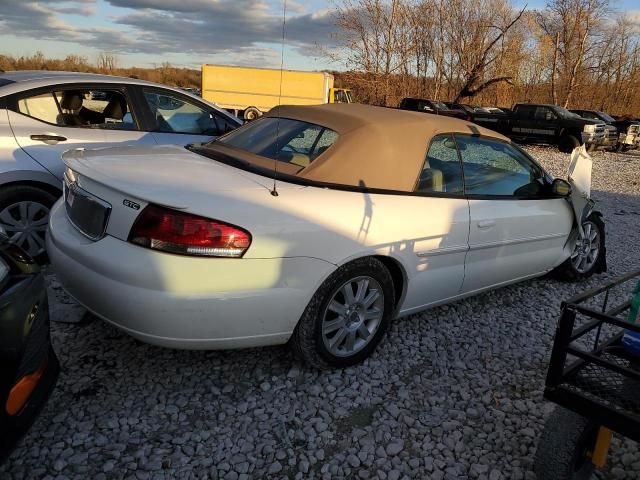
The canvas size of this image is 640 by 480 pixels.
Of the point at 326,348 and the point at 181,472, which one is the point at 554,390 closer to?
the point at 326,348

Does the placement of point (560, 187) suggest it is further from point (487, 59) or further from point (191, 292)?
point (487, 59)

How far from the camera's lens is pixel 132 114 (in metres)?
5.02

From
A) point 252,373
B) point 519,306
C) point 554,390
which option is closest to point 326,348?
point 252,373

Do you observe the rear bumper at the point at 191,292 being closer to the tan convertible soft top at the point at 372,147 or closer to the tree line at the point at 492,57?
the tan convertible soft top at the point at 372,147

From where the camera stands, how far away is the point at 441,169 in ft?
11.4

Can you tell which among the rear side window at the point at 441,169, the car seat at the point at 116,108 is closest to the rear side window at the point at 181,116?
the car seat at the point at 116,108

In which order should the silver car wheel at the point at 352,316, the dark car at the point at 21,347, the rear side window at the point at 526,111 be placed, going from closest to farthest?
the dark car at the point at 21,347 → the silver car wheel at the point at 352,316 → the rear side window at the point at 526,111

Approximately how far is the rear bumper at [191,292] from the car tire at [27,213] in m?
1.85

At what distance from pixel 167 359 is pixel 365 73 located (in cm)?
2358

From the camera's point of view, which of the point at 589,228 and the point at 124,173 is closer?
the point at 124,173

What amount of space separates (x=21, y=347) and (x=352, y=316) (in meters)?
1.72

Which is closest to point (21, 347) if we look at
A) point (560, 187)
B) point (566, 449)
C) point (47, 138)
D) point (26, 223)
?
point (566, 449)

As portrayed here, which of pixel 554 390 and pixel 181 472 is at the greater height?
pixel 554 390

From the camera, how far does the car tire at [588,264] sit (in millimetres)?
4738
